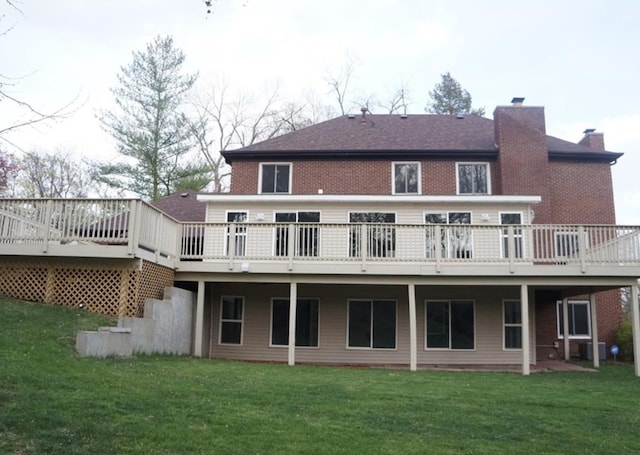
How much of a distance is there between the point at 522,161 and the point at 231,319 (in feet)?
33.5

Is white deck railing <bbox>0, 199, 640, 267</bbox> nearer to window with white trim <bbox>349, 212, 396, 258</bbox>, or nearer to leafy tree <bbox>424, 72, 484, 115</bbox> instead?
window with white trim <bbox>349, 212, 396, 258</bbox>

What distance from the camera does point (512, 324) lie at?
15125 millimetres

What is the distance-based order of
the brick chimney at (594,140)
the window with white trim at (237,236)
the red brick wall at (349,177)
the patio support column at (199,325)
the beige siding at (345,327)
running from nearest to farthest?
the patio support column at (199,325)
the window with white trim at (237,236)
the beige siding at (345,327)
the red brick wall at (349,177)
the brick chimney at (594,140)

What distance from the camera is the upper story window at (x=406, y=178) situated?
17.5 meters

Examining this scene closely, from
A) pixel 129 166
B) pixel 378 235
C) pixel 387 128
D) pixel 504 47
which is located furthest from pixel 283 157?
pixel 129 166

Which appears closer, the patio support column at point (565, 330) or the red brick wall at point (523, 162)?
the patio support column at point (565, 330)

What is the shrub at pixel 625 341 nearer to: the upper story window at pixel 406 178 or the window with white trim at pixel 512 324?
the window with white trim at pixel 512 324

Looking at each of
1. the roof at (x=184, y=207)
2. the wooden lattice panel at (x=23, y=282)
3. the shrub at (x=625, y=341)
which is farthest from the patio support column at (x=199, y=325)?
the shrub at (x=625, y=341)

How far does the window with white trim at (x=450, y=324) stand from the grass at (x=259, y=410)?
558 cm

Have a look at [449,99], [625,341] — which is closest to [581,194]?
[625,341]

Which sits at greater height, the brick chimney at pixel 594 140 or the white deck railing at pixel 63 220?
the brick chimney at pixel 594 140

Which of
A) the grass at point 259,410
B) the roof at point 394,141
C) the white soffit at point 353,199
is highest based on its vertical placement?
the roof at point 394,141

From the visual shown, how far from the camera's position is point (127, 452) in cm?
429

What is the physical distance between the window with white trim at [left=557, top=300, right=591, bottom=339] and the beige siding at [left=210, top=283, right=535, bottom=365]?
457 centimetres
